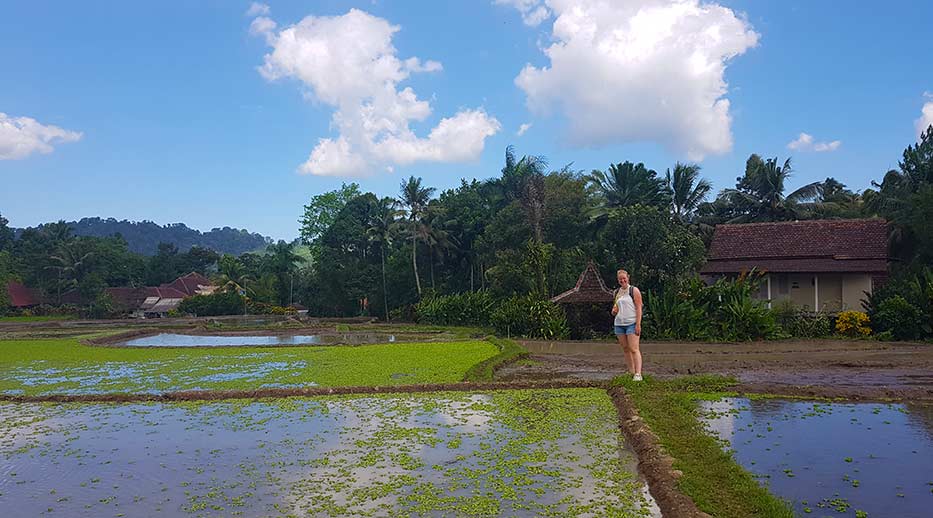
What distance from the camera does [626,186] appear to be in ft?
104

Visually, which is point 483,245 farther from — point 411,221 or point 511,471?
point 511,471

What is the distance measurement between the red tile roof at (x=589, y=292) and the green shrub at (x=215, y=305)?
131 ft

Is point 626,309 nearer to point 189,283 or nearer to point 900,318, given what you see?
point 900,318

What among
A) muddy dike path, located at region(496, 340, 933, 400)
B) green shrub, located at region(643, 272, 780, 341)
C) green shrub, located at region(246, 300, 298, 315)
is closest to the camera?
muddy dike path, located at region(496, 340, 933, 400)

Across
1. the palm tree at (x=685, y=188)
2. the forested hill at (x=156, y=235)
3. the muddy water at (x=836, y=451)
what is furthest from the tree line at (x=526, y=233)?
the forested hill at (x=156, y=235)

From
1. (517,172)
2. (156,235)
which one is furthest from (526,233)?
(156,235)

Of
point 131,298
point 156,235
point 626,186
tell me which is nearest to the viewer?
point 626,186

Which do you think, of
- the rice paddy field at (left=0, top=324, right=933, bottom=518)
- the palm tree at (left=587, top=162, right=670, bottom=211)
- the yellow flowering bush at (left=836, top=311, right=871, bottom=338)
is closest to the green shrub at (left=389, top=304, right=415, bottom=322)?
the palm tree at (left=587, top=162, right=670, bottom=211)

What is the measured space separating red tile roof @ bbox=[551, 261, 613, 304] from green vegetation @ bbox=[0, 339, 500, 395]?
333 cm

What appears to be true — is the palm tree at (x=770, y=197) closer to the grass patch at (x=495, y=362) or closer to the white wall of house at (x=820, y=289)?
the white wall of house at (x=820, y=289)

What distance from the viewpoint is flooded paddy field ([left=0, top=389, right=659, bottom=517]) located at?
549cm

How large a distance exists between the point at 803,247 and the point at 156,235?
146117 mm

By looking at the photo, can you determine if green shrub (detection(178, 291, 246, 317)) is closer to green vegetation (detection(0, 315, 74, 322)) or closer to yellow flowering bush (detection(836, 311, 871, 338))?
green vegetation (detection(0, 315, 74, 322))

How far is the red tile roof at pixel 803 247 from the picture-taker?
974 inches
